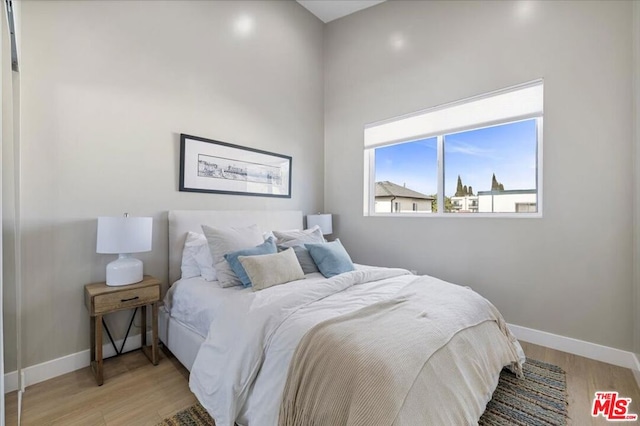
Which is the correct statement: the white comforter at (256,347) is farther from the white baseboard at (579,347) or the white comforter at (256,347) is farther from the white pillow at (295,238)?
the white baseboard at (579,347)

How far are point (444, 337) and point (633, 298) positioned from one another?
195 centimetres

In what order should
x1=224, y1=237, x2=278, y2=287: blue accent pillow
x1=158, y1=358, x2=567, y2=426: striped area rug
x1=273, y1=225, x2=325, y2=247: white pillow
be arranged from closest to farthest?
1. x1=158, y1=358, x2=567, y2=426: striped area rug
2. x1=224, y1=237, x2=278, y2=287: blue accent pillow
3. x1=273, y1=225, x2=325, y2=247: white pillow

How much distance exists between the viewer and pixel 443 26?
3.16 metres

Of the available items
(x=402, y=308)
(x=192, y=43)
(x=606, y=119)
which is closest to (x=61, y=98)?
(x=192, y=43)

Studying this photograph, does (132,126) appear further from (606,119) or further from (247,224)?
(606,119)

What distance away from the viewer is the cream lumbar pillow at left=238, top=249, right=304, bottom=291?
6.82 feet

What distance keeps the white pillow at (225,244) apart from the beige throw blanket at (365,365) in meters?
1.10

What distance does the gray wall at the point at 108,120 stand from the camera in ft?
6.62

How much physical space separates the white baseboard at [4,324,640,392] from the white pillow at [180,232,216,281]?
662 mm

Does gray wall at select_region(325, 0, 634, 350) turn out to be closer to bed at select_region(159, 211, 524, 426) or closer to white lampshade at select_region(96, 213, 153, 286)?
bed at select_region(159, 211, 524, 426)

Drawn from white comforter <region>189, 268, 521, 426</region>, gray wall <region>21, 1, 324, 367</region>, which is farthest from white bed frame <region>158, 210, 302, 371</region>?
white comforter <region>189, 268, 521, 426</region>

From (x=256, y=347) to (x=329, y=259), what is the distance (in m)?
1.13

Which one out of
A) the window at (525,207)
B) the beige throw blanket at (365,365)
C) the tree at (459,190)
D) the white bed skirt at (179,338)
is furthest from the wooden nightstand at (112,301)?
the window at (525,207)

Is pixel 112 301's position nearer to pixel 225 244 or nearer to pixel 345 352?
pixel 225 244
